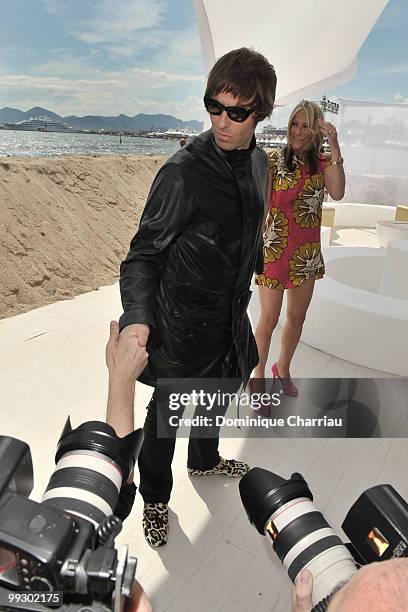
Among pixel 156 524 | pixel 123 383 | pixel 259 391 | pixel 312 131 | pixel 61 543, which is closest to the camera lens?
pixel 61 543

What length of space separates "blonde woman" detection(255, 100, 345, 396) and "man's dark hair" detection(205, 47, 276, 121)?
3.47 feet

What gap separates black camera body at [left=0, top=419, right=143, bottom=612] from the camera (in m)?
0.65

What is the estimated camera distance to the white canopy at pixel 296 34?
18.7 feet

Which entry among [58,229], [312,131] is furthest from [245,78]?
[58,229]

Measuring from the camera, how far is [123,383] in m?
0.93

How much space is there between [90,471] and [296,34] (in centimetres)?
753

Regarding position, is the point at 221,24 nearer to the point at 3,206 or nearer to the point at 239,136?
the point at 3,206

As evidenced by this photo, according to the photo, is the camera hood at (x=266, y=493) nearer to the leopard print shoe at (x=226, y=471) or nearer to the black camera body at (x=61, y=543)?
the black camera body at (x=61, y=543)

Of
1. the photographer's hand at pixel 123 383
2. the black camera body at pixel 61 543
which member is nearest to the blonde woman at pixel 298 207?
the photographer's hand at pixel 123 383

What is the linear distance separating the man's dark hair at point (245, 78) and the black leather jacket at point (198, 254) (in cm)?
17

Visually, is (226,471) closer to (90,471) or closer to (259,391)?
(259,391)

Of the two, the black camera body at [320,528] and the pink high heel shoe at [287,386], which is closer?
the black camera body at [320,528]

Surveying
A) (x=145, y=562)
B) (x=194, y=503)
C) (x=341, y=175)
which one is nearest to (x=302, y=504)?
(x=145, y=562)

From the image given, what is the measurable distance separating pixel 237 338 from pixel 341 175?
133 cm
